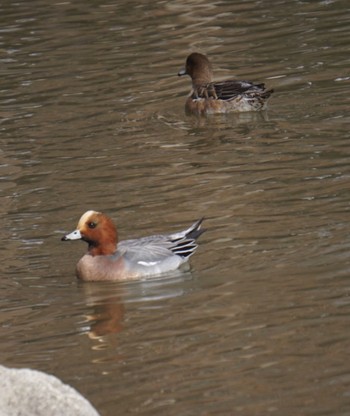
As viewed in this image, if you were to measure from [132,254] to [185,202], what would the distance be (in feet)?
4.65

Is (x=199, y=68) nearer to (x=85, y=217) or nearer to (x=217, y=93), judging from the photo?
(x=217, y=93)

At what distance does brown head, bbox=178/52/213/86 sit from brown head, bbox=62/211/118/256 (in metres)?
5.53

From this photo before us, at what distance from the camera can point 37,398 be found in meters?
6.25

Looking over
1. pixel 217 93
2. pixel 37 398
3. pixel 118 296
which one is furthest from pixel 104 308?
pixel 217 93

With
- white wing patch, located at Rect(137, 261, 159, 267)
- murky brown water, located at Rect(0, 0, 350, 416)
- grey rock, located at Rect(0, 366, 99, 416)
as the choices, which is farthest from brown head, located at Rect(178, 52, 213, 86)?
grey rock, located at Rect(0, 366, 99, 416)

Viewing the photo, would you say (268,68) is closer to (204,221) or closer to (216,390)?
(204,221)

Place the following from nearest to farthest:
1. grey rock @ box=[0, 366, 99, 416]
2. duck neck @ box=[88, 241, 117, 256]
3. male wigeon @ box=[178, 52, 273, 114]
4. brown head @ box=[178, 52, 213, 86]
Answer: grey rock @ box=[0, 366, 99, 416]
duck neck @ box=[88, 241, 117, 256]
male wigeon @ box=[178, 52, 273, 114]
brown head @ box=[178, 52, 213, 86]

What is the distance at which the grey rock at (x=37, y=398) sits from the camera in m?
6.21

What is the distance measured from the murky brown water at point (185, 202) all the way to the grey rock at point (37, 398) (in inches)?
43.3

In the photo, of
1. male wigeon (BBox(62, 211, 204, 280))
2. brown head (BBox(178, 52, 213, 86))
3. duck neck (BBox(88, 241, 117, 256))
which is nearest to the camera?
male wigeon (BBox(62, 211, 204, 280))

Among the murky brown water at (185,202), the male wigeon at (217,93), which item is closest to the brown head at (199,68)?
the male wigeon at (217,93)

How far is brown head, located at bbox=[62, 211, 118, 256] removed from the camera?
10.6 m

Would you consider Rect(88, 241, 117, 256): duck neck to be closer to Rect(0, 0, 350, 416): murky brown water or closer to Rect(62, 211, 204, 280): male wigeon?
Rect(62, 211, 204, 280): male wigeon

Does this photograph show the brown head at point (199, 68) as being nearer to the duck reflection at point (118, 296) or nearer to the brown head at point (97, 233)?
the brown head at point (97, 233)
